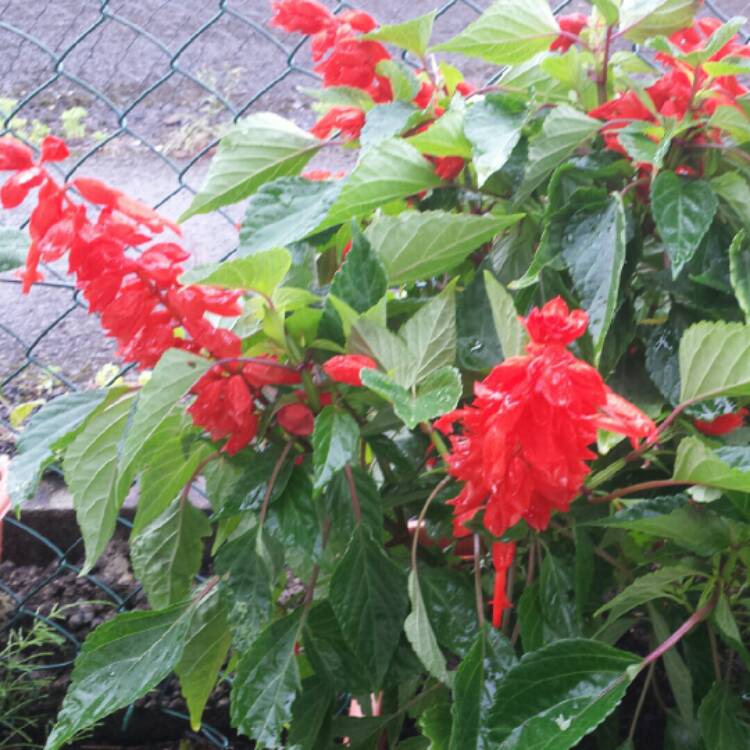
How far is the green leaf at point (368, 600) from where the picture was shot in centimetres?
78

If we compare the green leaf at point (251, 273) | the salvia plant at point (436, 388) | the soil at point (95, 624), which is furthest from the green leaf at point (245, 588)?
the soil at point (95, 624)

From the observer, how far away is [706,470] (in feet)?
2.15

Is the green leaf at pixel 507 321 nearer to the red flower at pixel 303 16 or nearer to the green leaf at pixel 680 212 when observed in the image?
the green leaf at pixel 680 212

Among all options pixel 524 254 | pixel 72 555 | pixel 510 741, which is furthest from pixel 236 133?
pixel 72 555

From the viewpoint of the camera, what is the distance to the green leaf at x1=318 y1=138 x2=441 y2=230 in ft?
2.51

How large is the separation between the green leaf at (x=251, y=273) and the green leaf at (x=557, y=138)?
204mm

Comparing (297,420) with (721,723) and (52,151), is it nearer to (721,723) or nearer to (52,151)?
(52,151)

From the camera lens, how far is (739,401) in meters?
0.77

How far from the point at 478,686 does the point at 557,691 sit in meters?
0.06

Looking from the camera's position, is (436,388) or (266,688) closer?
(436,388)

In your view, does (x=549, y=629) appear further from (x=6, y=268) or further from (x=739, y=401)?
(x=6, y=268)

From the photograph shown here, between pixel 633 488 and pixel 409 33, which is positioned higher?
pixel 409 33

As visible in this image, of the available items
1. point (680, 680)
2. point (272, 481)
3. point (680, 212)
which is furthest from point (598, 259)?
point (680, 680)

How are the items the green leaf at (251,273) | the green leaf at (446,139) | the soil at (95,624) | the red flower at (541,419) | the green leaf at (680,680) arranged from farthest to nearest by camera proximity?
the soil at (95,624) < the green leaf at (680,680) < the green leaf at (446,139) < the green leaf at (251,273) < the red flower at (541,419)
